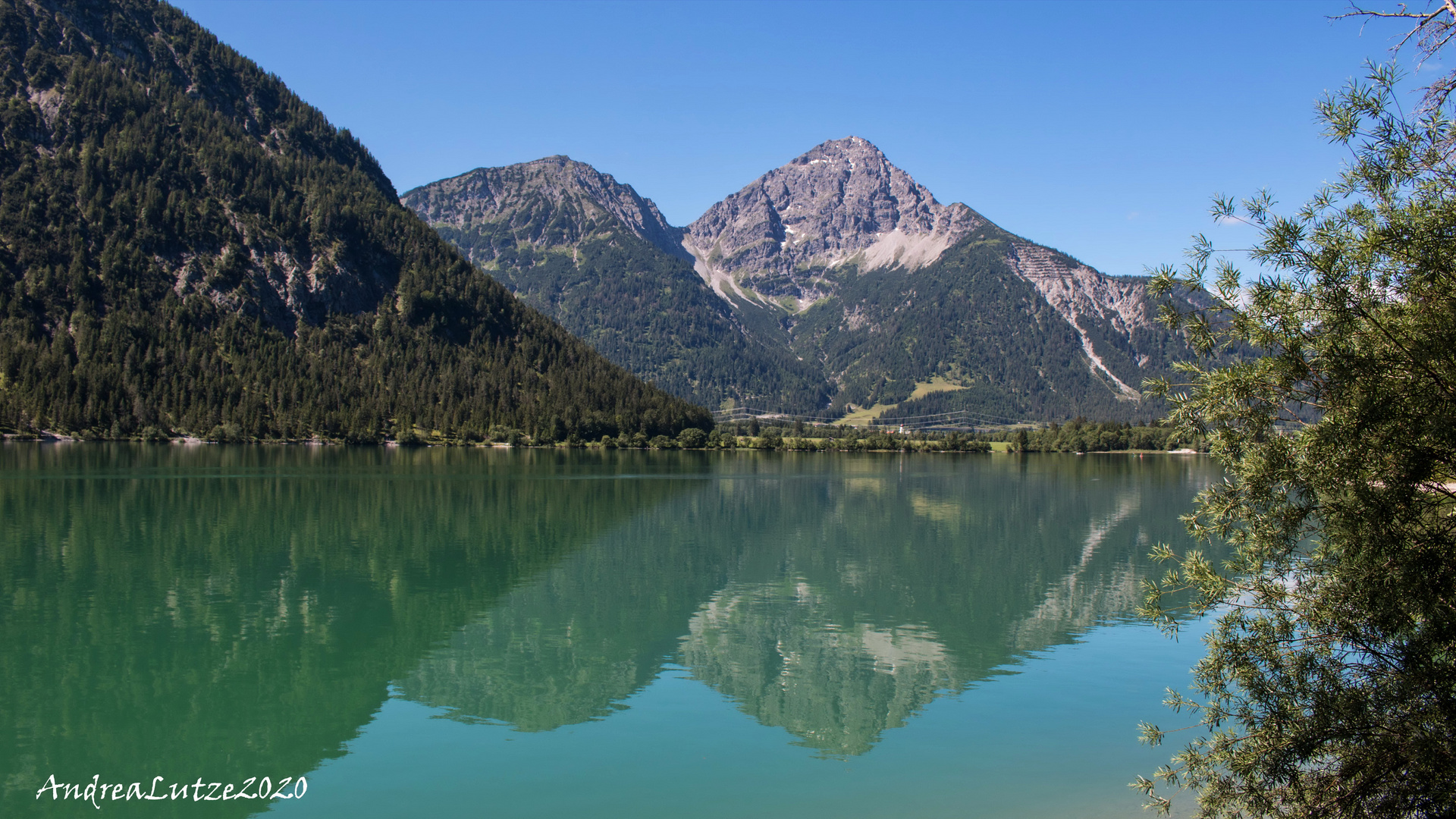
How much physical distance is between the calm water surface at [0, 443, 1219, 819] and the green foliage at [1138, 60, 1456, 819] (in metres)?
5.10

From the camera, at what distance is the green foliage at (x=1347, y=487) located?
36.9ft

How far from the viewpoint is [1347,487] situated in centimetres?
1192

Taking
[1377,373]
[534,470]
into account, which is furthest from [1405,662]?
[534,470]

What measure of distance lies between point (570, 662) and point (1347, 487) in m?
21.6

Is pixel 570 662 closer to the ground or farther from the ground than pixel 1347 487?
closer to the ground

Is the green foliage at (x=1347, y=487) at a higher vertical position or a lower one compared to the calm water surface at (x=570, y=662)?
higher

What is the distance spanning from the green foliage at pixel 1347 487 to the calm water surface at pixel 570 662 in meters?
5.10

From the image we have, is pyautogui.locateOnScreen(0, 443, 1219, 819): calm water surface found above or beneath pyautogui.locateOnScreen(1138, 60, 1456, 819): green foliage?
beneath

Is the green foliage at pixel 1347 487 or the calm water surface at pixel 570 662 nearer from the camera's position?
the green foliage at pixel 1347 487

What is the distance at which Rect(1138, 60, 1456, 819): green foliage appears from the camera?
11.3 metres

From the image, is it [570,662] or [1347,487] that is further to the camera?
[570,662]

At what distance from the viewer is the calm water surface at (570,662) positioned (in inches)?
712

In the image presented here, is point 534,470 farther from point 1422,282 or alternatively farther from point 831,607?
point 1422,282

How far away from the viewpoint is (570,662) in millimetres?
27234
